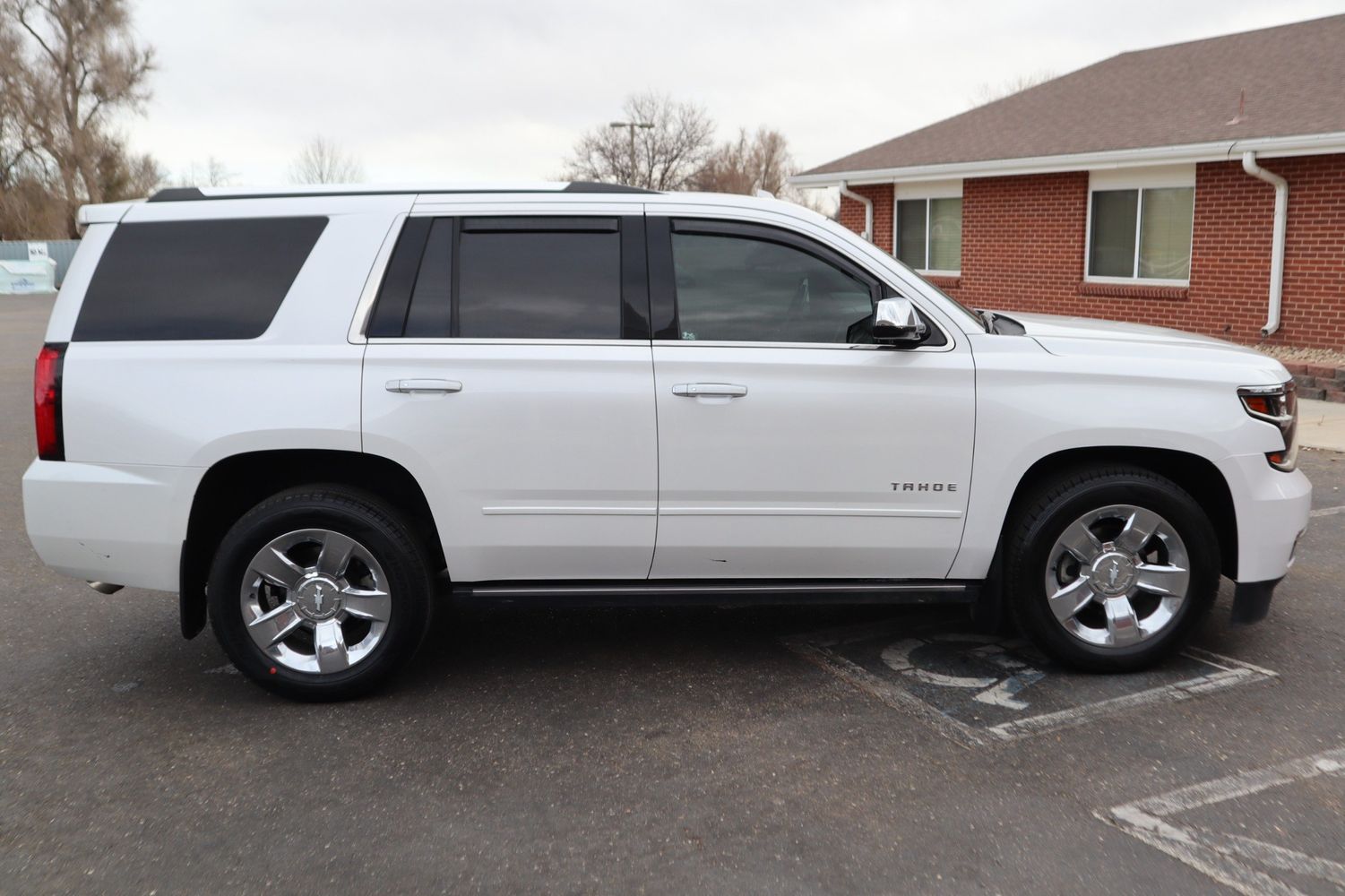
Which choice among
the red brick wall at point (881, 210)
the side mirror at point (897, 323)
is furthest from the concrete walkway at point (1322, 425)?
the red brick wall at point (881, 210)

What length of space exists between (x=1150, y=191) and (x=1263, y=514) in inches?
505

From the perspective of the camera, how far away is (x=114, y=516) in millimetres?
4438

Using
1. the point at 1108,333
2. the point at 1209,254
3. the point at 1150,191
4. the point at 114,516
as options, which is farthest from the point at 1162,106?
the point at 114,516

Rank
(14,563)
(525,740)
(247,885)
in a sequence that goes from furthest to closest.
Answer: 1. (14,563)
2. (525,740)
3. (247,885)

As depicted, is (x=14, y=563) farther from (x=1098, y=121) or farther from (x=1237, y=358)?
(x=1098, y=121)

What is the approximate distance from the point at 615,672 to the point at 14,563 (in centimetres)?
385

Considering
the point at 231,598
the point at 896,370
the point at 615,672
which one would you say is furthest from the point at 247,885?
the point at 896,370

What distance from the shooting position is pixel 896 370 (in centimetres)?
448

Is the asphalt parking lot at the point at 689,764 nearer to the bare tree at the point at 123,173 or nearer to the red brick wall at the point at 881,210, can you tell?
the red brick wall at the point at 881,210

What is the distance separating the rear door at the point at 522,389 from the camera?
4391 mm

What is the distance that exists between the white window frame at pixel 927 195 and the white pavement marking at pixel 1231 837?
16063 mm

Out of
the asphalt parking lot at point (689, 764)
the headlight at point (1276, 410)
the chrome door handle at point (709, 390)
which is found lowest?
the asphalt parking lot at point (689, 764)

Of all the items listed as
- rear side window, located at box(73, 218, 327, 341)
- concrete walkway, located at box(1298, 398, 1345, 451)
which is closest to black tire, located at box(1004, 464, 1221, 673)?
rear side window, located at box(73, 218, 327, 341)

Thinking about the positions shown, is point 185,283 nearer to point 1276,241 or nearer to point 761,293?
point 761,293
